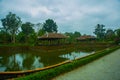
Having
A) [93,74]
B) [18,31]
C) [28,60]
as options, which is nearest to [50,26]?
[18,31]

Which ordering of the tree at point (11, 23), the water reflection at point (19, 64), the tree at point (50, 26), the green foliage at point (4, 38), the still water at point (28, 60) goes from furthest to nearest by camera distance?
the tree at point (50, 26)
the tree at point (11, 23)
the green foliage at point (4, 38)
the still water at point (28, 60)
the water reflection at point (19, 64)

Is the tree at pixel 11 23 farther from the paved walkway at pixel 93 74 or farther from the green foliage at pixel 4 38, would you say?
the paved walkway at pixel 93 74

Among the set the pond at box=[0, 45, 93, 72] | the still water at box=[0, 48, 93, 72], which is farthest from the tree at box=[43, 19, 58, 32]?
the still water at box=[0, 48, 93, 72]

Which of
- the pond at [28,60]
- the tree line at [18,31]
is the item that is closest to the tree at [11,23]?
the tree line at [18,31]

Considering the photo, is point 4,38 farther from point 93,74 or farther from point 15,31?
point 93,74

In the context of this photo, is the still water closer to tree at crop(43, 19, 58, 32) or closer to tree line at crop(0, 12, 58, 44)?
tree line at crop(0, 12, 58, 44)

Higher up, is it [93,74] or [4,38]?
[4,38]

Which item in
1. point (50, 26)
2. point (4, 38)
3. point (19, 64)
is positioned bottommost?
point (19, 64)

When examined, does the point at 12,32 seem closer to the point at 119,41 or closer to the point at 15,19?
the point at 15,19

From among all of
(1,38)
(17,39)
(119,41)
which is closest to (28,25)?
(17,39)

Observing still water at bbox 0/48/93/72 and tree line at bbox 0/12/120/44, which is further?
tree line at bbox 0/12/120/44

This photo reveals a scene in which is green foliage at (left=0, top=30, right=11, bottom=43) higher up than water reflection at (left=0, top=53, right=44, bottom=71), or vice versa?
green foliage at (left=0, top=30, right=11, bottom=43)

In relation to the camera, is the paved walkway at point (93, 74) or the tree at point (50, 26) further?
the tree at point (50, 26)

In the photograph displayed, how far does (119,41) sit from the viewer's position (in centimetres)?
3972
